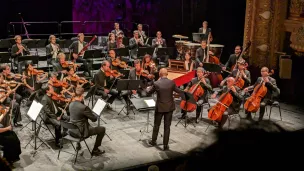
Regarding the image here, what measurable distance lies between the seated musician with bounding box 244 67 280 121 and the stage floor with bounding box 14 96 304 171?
0.79 metres

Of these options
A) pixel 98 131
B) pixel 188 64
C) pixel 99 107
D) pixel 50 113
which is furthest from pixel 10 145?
pixel 188 64

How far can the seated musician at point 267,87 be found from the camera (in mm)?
8961

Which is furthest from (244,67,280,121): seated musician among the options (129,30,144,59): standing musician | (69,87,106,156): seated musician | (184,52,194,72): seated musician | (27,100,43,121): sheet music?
(129,30,144,59): standing musician

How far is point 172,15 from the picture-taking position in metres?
15.3

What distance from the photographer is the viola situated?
8.48m

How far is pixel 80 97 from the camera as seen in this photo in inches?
276

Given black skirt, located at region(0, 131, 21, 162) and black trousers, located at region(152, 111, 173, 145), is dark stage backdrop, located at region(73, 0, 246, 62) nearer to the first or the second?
black trousers, located at region(152, 111, 173, 145)

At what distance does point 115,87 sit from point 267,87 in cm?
368

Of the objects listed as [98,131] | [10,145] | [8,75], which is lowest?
[10,145]

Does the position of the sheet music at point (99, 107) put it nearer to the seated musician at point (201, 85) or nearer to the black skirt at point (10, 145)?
the black skirt at point (10, 145)

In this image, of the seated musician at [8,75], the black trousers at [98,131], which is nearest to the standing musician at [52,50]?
the seated musician at [8,75]

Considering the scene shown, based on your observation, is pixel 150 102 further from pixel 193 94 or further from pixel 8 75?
pixel 8 75

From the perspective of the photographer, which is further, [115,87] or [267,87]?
[115,87]

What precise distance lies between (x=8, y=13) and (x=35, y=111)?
8.14 metres
